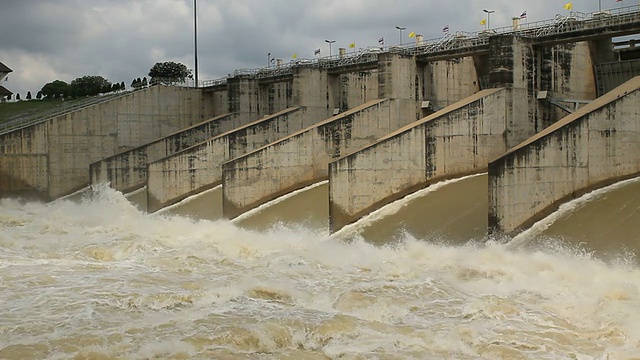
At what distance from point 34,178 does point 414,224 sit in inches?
664

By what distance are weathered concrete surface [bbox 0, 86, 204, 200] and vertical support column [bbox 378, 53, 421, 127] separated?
1194 cm

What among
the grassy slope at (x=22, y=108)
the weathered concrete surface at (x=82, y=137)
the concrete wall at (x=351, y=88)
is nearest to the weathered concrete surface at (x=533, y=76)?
the concrete wall at (x=351, y=88)

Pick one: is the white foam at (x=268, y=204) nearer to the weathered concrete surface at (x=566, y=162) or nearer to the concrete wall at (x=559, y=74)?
the concrete wall at (x=559, y=74)

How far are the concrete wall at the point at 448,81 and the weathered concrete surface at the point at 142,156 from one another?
955cm

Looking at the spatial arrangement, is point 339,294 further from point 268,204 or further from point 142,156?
point 142,156

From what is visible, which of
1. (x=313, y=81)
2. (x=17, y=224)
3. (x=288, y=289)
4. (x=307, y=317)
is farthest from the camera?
(x=313, y=81)

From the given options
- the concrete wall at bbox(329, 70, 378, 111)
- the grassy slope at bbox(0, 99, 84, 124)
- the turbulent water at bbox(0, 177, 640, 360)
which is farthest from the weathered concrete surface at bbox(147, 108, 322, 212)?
the grassy slope at bbox(0, 99, 84, 124)

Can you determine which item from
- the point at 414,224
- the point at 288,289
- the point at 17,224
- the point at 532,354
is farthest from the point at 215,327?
the point at 17,224

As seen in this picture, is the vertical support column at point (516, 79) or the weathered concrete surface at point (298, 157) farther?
the weathered concrete surface at point (298, 157)

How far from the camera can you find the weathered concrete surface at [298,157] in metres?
20.8

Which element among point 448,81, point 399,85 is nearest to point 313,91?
point 399,85

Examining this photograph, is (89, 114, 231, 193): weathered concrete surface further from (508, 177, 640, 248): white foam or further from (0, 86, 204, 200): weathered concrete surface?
(508, 177, 640, 248): white foam

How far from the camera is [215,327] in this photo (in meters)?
9.92

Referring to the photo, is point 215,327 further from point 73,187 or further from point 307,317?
point 73,187
